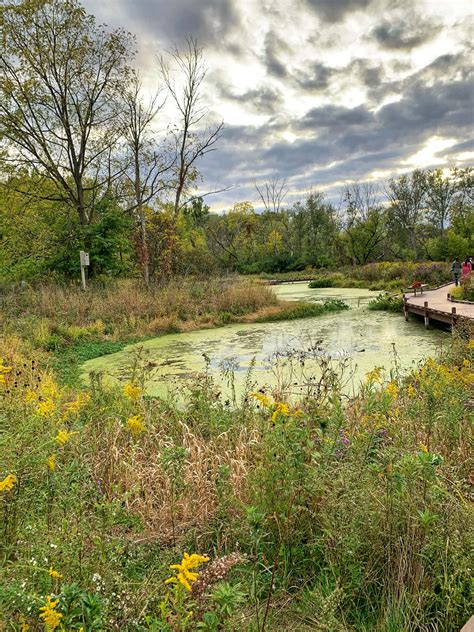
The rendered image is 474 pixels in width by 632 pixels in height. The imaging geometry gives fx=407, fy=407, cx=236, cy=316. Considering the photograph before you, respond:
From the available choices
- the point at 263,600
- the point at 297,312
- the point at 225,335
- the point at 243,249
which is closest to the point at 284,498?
the point at 263,600

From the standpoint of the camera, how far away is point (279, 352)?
25.2 feet

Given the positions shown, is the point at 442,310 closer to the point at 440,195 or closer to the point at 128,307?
the point at 128,307

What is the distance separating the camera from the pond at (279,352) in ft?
20.4

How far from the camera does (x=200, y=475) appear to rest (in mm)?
2814

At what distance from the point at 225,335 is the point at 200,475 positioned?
838cm

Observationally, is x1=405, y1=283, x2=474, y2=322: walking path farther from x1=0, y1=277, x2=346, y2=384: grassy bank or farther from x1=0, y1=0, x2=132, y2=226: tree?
x1=0, y1=0, x2=132, y2=226: tree

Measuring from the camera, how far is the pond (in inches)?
244

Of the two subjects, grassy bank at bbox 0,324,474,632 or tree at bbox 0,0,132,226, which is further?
tree at bbox 0,0,132,226

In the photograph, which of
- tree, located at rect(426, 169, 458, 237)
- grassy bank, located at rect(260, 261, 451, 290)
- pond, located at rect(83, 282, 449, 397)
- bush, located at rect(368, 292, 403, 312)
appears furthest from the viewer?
tree, located at rect(426, 169, 458, 237)

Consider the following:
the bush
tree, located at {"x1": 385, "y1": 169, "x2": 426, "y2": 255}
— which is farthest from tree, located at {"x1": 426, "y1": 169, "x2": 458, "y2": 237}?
the bush

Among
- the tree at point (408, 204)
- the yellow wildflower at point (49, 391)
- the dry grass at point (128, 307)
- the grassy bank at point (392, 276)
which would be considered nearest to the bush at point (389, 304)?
the dry grass at point (128, 307)

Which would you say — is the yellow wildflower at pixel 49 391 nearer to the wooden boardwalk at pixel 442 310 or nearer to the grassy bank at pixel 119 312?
the grassy bank at pixel 119 312

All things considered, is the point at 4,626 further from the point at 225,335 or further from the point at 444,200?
the point at 444,200

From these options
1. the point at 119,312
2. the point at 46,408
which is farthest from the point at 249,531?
the point at 119,312
